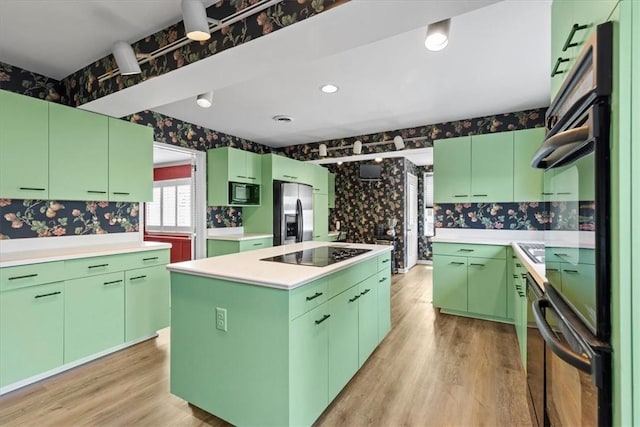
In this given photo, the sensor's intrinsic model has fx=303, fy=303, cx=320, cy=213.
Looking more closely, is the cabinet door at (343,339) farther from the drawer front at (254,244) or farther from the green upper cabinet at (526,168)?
the green upper cabinet at (526,168)

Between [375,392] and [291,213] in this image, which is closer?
[375,392]

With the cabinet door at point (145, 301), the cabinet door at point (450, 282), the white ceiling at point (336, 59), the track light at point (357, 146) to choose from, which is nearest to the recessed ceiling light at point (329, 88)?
the white ceiling at point (336, 59)

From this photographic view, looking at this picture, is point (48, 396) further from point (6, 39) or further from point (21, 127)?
point (6, 39)

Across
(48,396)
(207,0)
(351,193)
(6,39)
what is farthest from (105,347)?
(351,193)

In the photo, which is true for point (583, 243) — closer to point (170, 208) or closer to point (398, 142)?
point (398, 142)

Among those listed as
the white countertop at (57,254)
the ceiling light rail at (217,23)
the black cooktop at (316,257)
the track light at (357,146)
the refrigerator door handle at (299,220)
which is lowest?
the white countertop at (57,254)

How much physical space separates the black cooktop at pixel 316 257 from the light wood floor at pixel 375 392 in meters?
0.91

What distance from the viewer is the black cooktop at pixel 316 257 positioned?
6.62ft

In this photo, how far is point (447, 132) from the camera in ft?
13.2

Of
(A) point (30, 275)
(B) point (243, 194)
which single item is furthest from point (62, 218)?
(B) point (243, 194)

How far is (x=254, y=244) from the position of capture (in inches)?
164

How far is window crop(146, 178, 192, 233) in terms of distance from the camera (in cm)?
594

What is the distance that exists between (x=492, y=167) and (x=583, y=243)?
3043 millimetres

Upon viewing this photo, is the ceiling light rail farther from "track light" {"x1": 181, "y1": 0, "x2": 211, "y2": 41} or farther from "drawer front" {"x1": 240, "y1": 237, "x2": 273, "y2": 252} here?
"drawer front" {"x1": 240, "y1": 237, "x2": 273, "y2": 252}
